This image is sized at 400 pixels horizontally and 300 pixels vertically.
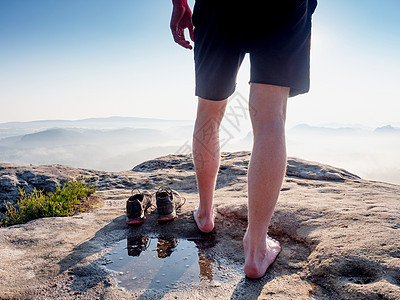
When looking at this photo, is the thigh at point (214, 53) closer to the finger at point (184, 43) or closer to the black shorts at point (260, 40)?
the black shorts at point (260, 40)

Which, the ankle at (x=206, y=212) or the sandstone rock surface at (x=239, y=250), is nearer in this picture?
the sandstone rock surface at (x=239, y=250)

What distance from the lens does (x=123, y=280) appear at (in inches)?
66.3

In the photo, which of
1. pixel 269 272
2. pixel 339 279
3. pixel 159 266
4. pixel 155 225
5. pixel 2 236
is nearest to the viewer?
pixel 339 279

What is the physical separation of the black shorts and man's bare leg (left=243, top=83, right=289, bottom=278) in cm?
10

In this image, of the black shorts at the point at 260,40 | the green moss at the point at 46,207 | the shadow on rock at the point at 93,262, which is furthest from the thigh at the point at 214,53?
the green moss at the point at 46,207

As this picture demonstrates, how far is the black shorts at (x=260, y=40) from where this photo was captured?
152 cm

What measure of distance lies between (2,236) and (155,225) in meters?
1.30

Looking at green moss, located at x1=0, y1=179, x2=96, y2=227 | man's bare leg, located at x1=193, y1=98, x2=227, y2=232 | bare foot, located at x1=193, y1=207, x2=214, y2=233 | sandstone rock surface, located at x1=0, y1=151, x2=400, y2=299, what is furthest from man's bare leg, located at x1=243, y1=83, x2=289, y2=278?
green moss, located at x1=0, y1=179, x2=96, y2=227

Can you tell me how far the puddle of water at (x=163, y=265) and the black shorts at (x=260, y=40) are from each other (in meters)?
1.24

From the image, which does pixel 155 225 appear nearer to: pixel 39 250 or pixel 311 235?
pixel 39 250

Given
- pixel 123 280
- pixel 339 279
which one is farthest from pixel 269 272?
pixel 123 280

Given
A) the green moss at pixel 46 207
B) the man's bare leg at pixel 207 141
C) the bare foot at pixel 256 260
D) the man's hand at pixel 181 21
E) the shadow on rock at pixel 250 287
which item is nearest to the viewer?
the shadow on rock at pixel 250 287

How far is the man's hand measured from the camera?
7.08ft

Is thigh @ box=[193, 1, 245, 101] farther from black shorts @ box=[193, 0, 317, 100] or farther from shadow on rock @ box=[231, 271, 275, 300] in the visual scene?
shadow on rock @ box=[231, 271, 275, 300]
